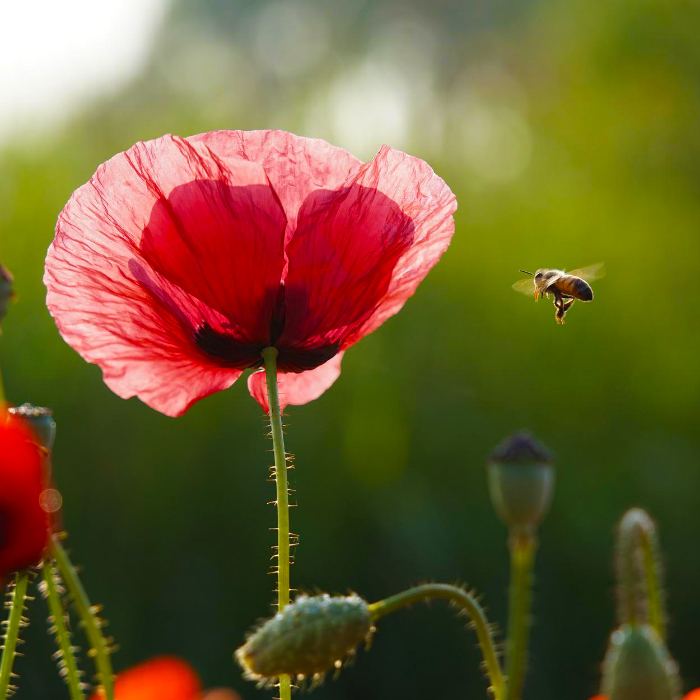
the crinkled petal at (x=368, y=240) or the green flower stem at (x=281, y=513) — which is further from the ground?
the crinkled petal at (x=368, y=240)

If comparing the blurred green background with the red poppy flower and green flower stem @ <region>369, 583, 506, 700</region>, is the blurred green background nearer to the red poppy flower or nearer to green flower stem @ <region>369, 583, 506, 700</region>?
the red poppy flower

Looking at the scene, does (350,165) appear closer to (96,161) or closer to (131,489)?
(131,489)

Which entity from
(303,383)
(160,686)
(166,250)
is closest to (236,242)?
(166,250)

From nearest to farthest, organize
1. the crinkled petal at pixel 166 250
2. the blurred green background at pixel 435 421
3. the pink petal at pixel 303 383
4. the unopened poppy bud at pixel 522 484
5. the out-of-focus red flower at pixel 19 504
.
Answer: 1. the out-of-focus red flower at pixel 19 504
2. the unopened poppy bud at pixel 522 484
3. the crinkled petal at pixel 166 250
4. the pink petal at pixel 303 383
5. the blurred green background at pixel 435 421

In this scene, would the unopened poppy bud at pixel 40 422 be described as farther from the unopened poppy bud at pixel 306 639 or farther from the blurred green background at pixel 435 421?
the blurred green background at pixel 435 421

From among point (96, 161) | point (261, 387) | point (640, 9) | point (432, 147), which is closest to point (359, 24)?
point (640, 9)

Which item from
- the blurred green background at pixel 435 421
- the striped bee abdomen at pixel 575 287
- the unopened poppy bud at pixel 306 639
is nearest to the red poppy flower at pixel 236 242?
the unopened poppy bud at pixel 306 639
